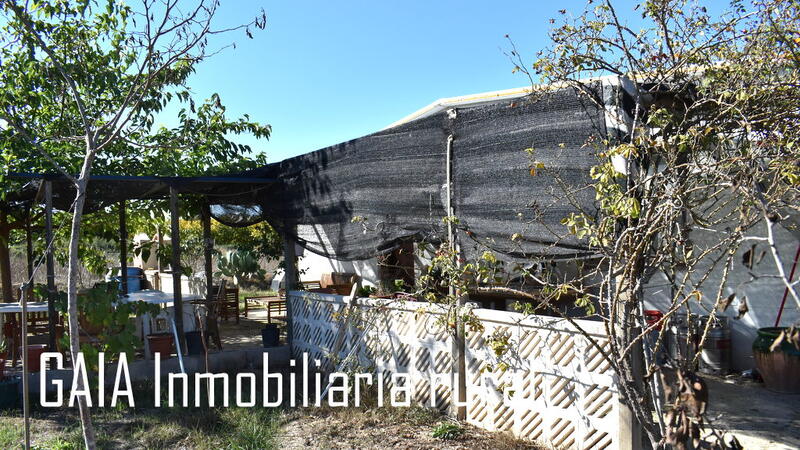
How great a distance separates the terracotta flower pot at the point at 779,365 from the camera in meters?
6.61

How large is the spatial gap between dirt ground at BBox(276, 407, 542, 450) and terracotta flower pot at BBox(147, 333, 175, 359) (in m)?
2.59

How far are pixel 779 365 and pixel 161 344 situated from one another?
6873mm

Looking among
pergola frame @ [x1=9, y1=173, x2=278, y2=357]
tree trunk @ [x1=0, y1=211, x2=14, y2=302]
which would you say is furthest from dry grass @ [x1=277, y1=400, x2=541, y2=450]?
tree trunk @ [x1=0, y1=211, x2=14, y2=302]

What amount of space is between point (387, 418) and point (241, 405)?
56.5 inches

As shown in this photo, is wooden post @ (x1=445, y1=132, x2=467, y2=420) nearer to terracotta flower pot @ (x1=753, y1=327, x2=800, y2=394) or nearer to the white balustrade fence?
the white balustrade fence

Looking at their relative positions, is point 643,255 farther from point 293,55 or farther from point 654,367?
point 293,55

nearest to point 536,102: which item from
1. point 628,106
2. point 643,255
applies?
point 628,106

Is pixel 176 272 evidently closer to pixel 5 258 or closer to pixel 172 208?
pixel 172 208

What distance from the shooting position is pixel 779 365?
6656 millimetres

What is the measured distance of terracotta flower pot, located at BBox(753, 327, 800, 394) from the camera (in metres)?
6.61

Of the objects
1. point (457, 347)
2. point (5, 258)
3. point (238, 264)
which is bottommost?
point (457, 347)

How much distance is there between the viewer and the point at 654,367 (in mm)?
3076

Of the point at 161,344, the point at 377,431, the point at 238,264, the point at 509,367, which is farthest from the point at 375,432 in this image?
the point at 238,264

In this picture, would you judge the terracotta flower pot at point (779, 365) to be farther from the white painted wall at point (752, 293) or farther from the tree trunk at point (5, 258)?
the tree trunk at point (5, 258)
